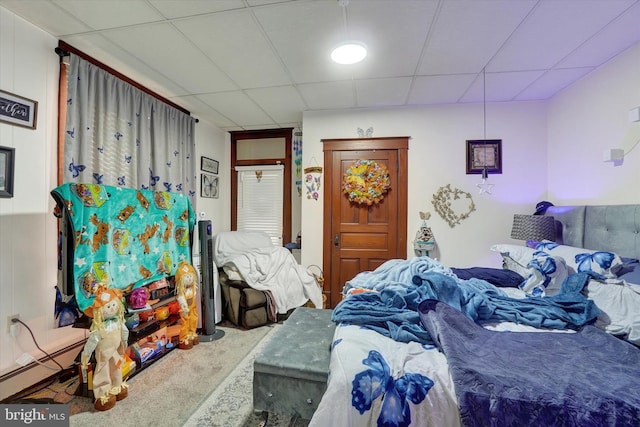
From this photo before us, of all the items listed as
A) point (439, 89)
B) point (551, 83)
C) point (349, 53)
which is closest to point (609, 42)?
point (551, 83)

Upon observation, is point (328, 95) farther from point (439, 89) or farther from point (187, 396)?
point (187, 396)

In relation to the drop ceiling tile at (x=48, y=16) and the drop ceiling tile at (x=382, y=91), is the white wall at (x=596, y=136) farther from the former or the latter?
the drop ceiling tile at (x=48, y=16)

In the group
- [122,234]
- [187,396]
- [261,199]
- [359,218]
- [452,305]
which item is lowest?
[187,396]

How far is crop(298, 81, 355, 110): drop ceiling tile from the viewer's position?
2750 millimetres

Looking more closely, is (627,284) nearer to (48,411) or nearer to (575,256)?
(575,256)

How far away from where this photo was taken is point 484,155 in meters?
3.15

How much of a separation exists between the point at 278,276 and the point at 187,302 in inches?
39.4

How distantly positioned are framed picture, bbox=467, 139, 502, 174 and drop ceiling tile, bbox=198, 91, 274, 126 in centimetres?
261

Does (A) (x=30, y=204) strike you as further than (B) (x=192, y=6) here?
Yes

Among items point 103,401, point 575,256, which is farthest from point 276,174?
point 575,256

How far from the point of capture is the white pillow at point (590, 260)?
1.65 metres

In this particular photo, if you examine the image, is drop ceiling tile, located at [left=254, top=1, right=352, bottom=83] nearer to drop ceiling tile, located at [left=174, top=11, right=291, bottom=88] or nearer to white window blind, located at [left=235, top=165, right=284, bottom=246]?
drop ceiling tile, located at [left=174, top=11, right=291, bottom=88]

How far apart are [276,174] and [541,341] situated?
3.61m

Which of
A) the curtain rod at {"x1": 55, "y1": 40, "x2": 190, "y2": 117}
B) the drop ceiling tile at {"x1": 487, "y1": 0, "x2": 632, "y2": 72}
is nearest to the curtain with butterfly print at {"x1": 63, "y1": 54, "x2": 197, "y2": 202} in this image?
the curtain rod at {"x1": 55, "y1": 40, "x2": 190, "y2": 117}
